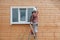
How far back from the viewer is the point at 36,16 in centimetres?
1065

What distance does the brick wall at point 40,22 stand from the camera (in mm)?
11102

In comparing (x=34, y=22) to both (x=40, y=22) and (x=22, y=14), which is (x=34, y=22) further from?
(x=22, y=14)

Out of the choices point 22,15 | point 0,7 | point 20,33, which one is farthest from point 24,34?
point 0,7

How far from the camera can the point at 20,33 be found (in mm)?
11156

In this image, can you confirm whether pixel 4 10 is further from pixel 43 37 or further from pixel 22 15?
pixel 43 37

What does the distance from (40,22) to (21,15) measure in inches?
36.2

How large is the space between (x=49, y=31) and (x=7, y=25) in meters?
1.92

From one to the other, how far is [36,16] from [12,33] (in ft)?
4.61

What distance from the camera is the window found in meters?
11.1

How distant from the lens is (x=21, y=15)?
1119cm

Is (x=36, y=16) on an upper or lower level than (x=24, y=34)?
upper

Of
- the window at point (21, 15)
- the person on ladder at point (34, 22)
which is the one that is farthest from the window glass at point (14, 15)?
the person on ladder at point (34, 22)

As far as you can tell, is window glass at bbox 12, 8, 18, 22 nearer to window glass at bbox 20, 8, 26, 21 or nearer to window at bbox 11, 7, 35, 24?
window at bbox 11, 7, 35, 24

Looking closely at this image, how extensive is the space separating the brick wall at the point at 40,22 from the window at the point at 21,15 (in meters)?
0.18
